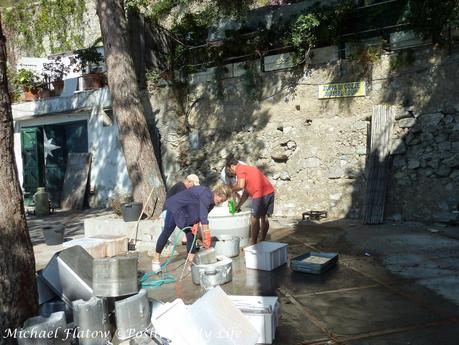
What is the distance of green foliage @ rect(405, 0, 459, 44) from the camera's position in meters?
8.09

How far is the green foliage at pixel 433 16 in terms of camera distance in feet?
26.6

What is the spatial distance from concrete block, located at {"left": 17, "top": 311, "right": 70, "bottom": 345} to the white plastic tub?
3614mm

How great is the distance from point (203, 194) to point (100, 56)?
30.4 feet

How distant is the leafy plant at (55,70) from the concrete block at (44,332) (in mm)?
12157

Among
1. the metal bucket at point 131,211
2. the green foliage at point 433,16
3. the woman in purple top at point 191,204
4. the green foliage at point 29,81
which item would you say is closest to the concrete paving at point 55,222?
the metal bucket at point 131,211

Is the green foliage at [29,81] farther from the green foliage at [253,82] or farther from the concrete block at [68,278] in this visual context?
the concrete block at [68,278]

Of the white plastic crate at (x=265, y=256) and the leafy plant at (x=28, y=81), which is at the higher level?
the leafy plant at (x=28, y=81)

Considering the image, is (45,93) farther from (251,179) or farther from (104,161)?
(251,179)

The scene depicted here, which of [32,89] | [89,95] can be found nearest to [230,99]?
[89,95]

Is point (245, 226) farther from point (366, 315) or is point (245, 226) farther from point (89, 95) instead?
point (89, 95)

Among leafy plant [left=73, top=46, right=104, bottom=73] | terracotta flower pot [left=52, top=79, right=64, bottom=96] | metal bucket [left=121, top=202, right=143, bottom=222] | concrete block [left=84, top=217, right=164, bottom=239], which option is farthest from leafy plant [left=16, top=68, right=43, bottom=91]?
metal bucket [left=121, top=202, right=143, bottom=222]

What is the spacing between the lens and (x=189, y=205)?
5.91 metres

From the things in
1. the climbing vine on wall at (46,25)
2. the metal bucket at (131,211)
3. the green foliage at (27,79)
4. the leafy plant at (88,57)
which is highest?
the climbing vine on wall at (46,25)

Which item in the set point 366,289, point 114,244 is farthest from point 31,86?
point 366,289
